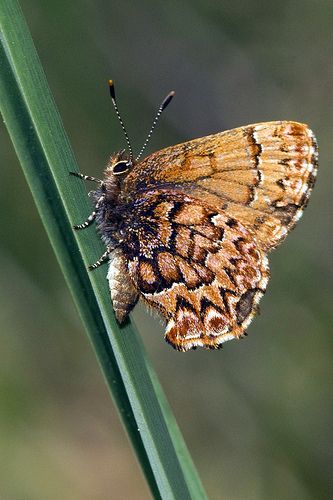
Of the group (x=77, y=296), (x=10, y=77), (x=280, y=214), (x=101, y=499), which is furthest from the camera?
(x=101, y=499)

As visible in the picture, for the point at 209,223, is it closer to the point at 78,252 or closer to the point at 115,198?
the point at 115,198

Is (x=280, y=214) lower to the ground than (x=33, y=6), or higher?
lower

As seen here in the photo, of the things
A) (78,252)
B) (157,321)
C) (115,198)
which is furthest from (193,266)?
(157,321)

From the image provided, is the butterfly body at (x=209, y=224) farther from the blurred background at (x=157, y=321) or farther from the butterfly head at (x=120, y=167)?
the blurred background at (x=157, y=321)

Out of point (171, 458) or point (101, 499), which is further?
point (101, 499)

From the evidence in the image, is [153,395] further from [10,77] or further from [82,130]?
[82,130]

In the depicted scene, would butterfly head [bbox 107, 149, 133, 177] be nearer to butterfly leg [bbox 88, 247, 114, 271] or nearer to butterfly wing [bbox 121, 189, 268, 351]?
butterfly wing [bbox 121, 189, 268, 351]

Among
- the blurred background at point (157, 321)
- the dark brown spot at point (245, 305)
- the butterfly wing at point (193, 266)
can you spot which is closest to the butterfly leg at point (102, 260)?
the butterfly wing at point (193, 266)

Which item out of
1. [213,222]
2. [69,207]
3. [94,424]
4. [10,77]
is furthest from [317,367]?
[10,77]
